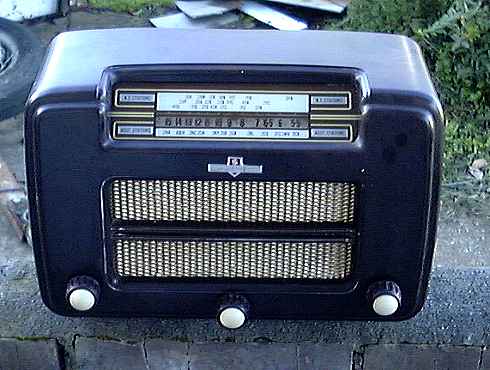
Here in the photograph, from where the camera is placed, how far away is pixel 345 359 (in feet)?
4.21

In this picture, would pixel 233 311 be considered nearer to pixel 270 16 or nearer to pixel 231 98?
pixel 231 98

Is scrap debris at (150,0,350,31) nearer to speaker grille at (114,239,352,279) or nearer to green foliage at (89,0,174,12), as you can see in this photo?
green foliage at (89,0,174,12)

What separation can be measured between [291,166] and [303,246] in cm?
13

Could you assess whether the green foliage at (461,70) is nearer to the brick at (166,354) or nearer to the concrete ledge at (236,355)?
the concrete ledge at (236,355)

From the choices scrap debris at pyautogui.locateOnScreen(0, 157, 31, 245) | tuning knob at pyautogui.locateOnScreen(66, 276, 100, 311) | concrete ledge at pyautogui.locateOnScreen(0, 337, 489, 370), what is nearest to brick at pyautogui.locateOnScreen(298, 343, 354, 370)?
concrete ledge at pyautogui.locateOnScreen(0, 337, 489, 370)

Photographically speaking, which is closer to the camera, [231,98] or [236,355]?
[231,98]

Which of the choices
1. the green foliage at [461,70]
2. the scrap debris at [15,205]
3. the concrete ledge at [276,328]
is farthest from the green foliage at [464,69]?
the concrete ledge at [276,328]

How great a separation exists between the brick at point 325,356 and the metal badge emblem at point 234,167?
329 millimetres

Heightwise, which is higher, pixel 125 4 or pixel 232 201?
→ pixel 232 201

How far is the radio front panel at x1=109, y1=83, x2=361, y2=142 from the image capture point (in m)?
1.04

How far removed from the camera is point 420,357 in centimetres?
128

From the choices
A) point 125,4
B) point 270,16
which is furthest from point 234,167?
point 125,4

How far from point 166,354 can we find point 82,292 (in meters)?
0.20

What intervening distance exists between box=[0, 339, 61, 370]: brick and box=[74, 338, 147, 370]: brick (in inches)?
1.3
